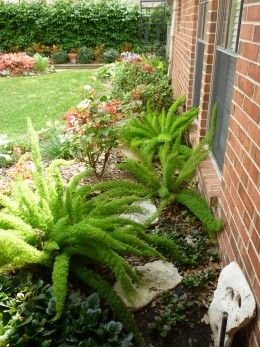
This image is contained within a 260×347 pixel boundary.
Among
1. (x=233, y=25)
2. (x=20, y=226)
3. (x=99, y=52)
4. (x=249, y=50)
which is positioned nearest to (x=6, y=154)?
(x=20, y=226)

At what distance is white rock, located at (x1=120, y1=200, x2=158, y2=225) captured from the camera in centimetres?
313

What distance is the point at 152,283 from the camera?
2.64 m

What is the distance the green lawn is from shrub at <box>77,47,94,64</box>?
9.36 ft

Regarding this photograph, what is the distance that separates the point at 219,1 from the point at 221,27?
0.28m

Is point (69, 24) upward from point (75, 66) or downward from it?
upward

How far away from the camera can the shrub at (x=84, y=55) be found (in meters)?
15.8

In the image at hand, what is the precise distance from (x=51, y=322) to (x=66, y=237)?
548 mm

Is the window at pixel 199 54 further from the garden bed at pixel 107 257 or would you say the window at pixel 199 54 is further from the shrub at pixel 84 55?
the shrub at pixel 84 55

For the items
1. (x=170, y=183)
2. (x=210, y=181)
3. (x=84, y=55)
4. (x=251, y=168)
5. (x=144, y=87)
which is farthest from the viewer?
(x=84, y=55)

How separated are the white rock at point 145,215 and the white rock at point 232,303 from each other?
3.16ft

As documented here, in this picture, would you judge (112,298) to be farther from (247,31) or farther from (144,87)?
(144,87)

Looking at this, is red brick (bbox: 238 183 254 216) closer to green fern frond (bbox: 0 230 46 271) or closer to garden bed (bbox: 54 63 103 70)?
green fern frond (bbox: 0 230 46 271)

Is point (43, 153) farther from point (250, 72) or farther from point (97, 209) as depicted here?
point (250, 72)

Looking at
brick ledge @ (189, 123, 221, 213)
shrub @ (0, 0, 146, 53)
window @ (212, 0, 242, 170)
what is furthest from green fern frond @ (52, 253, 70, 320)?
shrub @ (0, 0, 146, 53)
